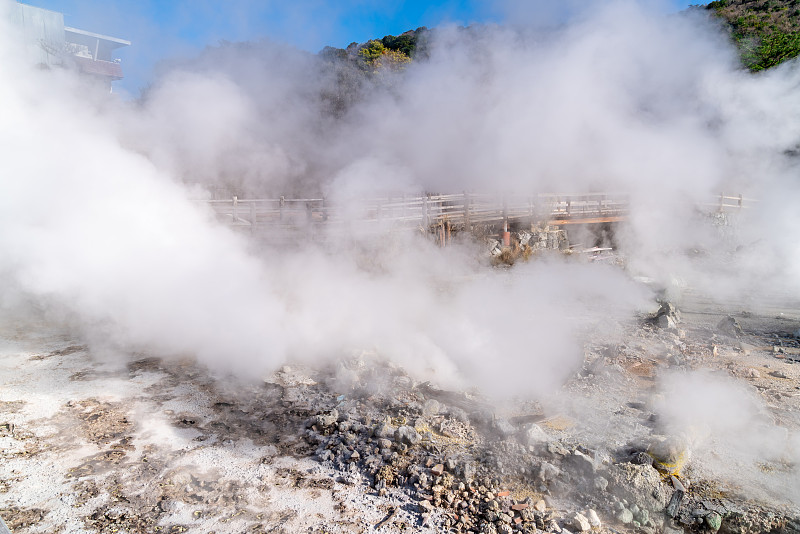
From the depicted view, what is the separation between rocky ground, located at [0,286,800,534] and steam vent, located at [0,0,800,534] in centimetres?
3

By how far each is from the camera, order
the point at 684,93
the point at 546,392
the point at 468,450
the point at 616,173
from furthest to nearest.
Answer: the point at 616,173 → the point at 684,93 → the point at 546,392 → the point at 468,450

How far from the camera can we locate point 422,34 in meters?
7.86

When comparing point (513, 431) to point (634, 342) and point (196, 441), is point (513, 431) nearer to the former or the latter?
point (196, 441)

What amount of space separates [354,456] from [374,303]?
404cm

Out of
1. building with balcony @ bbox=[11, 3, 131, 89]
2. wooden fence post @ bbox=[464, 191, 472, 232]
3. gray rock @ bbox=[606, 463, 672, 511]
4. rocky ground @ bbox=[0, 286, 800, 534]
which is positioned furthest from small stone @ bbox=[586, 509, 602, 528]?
wooden fence post @ bbox=[464, 191, 472, 232]

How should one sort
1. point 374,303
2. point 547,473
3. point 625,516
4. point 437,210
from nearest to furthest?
1. point 625,516
2. point 547,473
3. point 374,303
4. point 437,210

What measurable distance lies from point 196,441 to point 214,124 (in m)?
4.69

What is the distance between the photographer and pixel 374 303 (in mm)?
8062

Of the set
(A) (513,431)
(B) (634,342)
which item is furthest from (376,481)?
(B) (634,342)

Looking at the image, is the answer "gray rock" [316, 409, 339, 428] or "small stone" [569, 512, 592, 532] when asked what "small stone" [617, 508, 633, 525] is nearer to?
"small stone" [569, 512, 592, 532]

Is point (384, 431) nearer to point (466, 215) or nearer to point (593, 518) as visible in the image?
point (593, 518)

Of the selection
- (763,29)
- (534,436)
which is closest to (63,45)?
(534,436)

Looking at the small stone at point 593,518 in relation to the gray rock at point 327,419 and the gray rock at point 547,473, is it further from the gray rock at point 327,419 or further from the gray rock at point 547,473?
the gray rock at point 327,419

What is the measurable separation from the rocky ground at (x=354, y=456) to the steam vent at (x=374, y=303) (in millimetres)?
27
